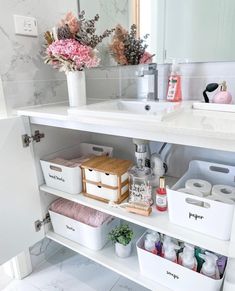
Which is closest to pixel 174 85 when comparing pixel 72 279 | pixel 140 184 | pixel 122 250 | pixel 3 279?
pixel 140 184

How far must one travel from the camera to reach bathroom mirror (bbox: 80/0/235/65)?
1.00 metres

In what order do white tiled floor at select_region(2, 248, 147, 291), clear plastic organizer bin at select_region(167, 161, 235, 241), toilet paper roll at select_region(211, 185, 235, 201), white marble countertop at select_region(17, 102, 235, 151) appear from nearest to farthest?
white marble countertop at select_region(17, 102, 235, 151), clear plastic organizer bin at select_region(167, 161, 235, 241), toilet paper roll at select_region(211, 185, 235, 201), white tiled floor at select_region(2, 248, 147, 291)

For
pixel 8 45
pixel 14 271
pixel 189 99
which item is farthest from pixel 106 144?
pixel 14 271

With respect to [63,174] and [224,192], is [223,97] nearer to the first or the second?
[224,192]

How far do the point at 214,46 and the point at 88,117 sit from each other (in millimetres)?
648

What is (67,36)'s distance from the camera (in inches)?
Answer: 42.4

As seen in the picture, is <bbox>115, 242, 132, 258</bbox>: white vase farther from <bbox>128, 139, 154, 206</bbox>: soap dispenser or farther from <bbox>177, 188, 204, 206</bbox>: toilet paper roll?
<bbox>177, 188, 204, 206</bbox>: toilet paper roll

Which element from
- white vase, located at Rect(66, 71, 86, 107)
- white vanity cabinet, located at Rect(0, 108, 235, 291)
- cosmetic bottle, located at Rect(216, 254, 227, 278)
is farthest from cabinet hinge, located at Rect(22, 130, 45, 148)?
cosmetic bottle, located at Rect(216, 254, 227, 278)

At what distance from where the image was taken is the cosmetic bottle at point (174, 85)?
1066 millimetres

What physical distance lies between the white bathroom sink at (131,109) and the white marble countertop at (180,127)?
0.02 meters

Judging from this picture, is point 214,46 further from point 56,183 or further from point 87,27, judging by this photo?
point 56,183

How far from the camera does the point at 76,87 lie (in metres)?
1.12

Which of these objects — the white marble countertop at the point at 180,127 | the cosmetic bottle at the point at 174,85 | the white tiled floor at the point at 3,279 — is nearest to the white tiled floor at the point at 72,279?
the white tiled floor at the point at 3,279

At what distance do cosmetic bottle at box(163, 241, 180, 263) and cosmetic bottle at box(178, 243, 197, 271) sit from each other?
0.03 m
